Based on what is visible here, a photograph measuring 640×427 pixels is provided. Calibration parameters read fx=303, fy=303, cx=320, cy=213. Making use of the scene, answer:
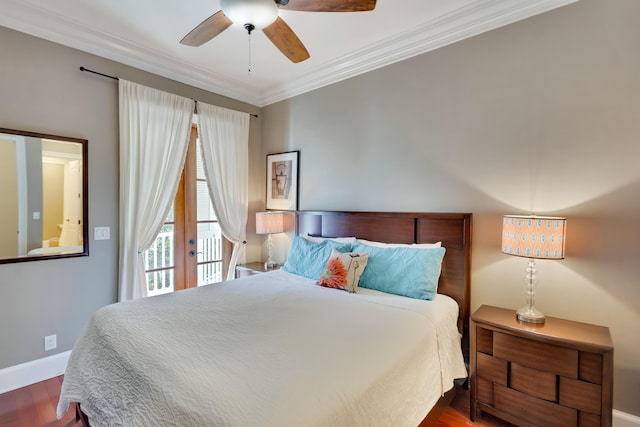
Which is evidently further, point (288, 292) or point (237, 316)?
point (288, 292)

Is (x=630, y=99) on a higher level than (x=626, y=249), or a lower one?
higher

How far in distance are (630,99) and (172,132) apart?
12.2 ft

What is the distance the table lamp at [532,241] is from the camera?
1830 millimetres

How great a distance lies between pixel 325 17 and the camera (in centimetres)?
243

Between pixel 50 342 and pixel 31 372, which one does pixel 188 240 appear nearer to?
pixel 50 342

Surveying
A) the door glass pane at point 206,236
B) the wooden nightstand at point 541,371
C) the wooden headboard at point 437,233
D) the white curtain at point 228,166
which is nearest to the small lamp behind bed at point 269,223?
the white curtain at point 228,166

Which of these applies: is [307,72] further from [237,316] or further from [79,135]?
[237,316]

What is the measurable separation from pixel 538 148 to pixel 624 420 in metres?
1.79

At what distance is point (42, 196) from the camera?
8.17 feet

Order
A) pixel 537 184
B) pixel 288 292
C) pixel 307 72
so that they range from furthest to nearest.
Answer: pixel 307 72 → pixel 288 292 → pixel 537 184

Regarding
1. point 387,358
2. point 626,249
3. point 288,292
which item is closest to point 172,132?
point 288,292

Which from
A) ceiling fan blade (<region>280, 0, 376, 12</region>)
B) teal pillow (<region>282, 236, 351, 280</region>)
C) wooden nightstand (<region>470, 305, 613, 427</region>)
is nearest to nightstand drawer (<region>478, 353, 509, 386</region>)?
wooden nightstand (<region>470, 305, 613, 427</region>)

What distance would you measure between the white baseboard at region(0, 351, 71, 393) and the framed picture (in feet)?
8.38

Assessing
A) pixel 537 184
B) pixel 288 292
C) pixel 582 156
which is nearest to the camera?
pixel 582 156
